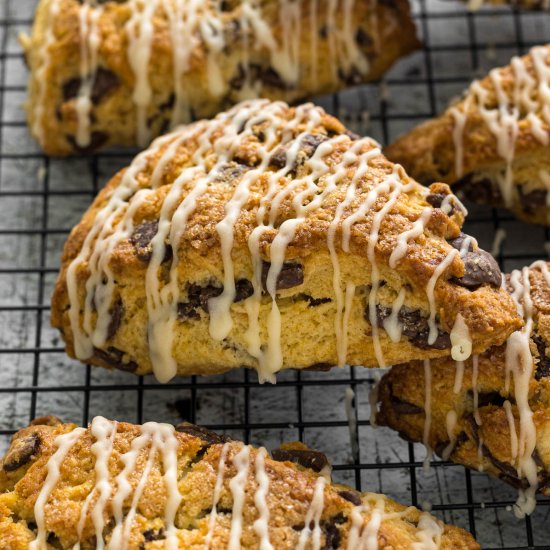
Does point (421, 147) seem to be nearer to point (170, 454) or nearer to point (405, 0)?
point (405, 0)

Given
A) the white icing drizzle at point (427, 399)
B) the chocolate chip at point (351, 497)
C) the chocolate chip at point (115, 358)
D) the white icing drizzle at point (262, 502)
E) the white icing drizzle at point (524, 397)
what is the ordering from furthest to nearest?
the chocolate chip at point (115, 358) < the white icing drizzle at point (427, 399) < the white icing drizzle at point (524, 397) < the chocolate chip at point (351, 497) < the white icing drizzle at point (262, 502)

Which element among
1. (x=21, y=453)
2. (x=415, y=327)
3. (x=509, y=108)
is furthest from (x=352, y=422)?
(x=509, y=108)

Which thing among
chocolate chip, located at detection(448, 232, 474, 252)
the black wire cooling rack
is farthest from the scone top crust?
chocolate chip, located at detection(448, 232, 474, 252)

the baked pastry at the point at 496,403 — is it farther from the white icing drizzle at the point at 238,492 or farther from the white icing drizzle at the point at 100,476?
the white icing drizzle at the point at 100,476

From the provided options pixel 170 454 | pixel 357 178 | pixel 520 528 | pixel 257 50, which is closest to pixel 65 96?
pixel 257 50

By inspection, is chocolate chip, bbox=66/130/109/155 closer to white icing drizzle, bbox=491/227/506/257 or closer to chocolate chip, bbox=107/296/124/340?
chocolate chip, bbox=107/296/124/340

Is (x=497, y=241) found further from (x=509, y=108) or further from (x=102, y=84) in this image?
(x=102, y=84)

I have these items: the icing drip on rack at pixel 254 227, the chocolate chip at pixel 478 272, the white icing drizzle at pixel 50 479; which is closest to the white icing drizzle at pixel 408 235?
the icing drip on rack at pixel 254 227
